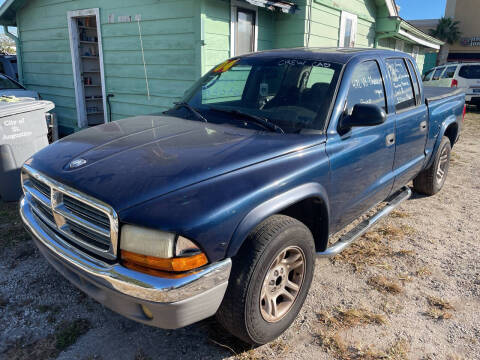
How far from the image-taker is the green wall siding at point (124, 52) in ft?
21.1

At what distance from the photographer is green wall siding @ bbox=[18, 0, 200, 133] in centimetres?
644

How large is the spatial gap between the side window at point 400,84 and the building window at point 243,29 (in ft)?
11.6

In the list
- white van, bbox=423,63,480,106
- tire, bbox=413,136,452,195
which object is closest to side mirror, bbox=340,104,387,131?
tire, bbox=413,136,452,195

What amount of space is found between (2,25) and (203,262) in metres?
10.9

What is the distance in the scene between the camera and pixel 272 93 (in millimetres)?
3162

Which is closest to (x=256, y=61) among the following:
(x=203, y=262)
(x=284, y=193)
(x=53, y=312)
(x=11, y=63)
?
(x=284, y=193)

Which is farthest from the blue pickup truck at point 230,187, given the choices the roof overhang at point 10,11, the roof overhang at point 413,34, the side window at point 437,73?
the side window at point 437,73

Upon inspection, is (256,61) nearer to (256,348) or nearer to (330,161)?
(330,161)

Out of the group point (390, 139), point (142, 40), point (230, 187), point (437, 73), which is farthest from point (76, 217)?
point (437, 73)

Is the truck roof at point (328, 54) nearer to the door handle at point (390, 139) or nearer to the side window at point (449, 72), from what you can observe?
the door handle at point (390, 139)

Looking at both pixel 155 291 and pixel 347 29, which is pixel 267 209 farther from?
pixel 347 29

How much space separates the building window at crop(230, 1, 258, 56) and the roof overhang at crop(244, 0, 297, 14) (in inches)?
19.1

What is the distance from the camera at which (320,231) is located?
2801mm

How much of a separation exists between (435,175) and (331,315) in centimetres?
317
